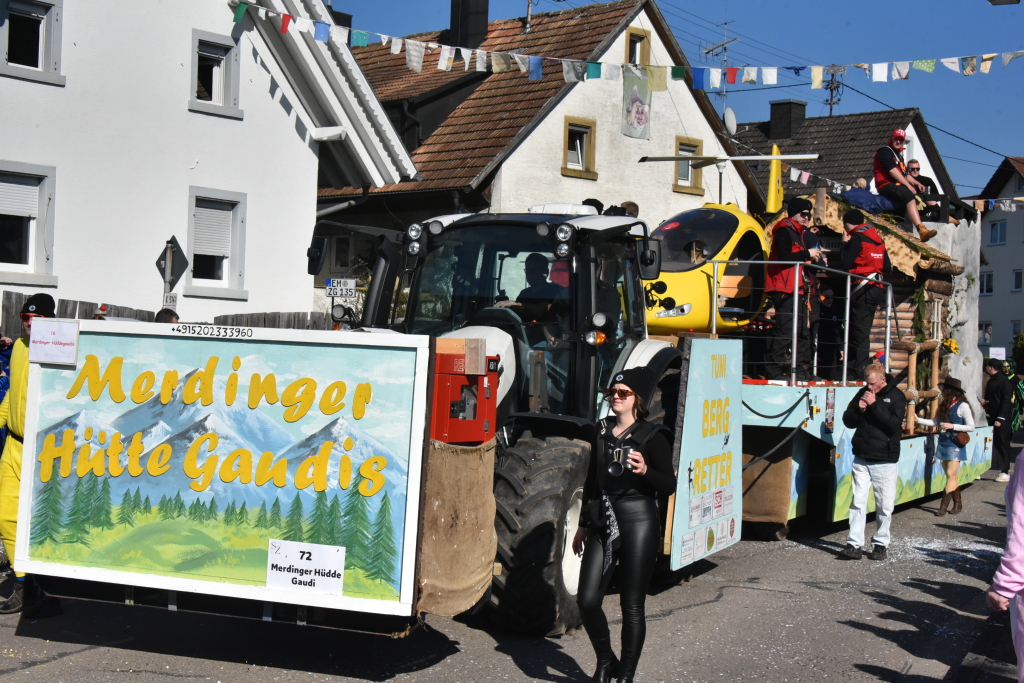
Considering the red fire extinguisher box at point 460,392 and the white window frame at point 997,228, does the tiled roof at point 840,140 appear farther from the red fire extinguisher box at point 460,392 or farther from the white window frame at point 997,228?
the red fire extinguisher box at point 460,392

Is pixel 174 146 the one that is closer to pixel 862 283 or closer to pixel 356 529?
pixel 862 283

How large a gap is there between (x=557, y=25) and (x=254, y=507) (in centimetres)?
2533

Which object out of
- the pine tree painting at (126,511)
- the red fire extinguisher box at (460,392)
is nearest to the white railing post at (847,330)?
the red fire extinguisher box at (460,392)

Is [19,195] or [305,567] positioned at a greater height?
[19,195]

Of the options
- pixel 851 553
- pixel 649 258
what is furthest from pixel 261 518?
pixel 851 553

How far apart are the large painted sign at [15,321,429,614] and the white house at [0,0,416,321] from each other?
907cm

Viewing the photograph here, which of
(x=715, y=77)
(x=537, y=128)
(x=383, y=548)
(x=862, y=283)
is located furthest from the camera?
(x=537, y=128)

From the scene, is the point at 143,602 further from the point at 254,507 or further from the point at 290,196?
the point at 290,196

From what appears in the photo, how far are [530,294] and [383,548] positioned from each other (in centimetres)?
269

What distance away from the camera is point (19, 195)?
50.0 feet

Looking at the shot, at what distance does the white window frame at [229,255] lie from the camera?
56.1 feet

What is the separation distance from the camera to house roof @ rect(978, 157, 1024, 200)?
174 feet

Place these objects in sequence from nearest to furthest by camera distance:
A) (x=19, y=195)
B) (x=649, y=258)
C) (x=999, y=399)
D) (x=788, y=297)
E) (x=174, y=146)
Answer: (x=649, y=258) → (x=788, y=297) → (x=19, y=195) → (x=174, y=146) → (x=999, y=399)

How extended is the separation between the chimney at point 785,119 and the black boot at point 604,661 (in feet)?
140
